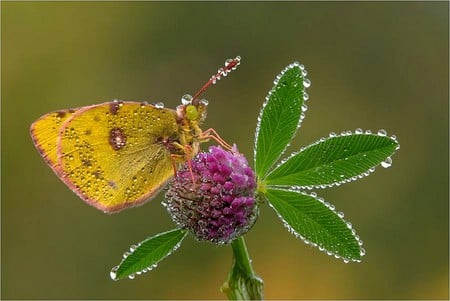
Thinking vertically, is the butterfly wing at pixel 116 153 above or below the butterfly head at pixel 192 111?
below

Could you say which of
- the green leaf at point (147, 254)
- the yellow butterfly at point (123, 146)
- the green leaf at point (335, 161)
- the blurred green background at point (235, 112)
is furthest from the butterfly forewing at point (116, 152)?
the blurred green background at point (235, 112)

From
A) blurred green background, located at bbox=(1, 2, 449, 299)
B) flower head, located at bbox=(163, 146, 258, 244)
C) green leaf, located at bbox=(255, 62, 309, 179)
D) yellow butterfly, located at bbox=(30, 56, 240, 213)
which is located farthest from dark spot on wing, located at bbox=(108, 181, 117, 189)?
blurred green background, located at bbox=(1, 2, 449, 299)

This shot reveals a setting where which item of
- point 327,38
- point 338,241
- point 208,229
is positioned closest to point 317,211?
point 338,241

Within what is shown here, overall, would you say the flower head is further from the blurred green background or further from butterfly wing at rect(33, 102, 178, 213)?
the blurred green background

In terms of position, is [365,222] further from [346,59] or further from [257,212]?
[257,212]

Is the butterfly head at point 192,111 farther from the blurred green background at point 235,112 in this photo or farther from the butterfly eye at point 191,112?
the blurred green background at point 235,112

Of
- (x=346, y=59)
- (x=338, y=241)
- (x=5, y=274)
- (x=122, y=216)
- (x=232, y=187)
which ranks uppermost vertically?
(x=346, y=59)
